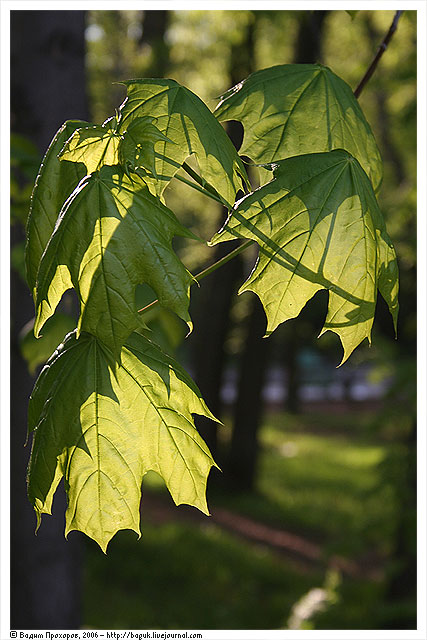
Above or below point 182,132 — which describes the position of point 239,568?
below

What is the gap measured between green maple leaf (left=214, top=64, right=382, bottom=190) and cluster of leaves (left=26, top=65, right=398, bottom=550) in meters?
0.13

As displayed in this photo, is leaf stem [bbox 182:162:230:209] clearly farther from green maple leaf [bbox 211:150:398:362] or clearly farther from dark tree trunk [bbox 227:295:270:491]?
dark tree trunk [bbox 227:295:270:491]

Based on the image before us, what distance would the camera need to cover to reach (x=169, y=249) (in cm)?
90

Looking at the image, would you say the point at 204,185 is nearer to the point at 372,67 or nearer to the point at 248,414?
the point at 372,67

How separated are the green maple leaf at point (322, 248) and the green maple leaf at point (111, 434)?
8.9 inches

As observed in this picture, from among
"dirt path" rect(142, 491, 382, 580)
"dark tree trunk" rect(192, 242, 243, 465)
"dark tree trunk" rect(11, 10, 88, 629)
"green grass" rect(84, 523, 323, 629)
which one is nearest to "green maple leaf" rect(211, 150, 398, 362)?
"dark tree trunk" rect(11, 10, 88, 629)

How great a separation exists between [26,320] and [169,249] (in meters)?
1.84

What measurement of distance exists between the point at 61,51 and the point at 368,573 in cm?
757

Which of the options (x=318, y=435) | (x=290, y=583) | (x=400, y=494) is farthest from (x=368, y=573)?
(x=318, y=435)

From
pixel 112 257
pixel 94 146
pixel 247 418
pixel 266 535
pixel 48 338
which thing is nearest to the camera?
pixel 112 257

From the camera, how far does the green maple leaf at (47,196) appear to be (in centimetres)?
102

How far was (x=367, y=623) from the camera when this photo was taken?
17.7 ft

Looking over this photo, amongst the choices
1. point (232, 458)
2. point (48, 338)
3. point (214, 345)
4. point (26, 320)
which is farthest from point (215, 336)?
point (48, 338)

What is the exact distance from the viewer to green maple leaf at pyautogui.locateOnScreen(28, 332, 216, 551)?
1.02 metres
